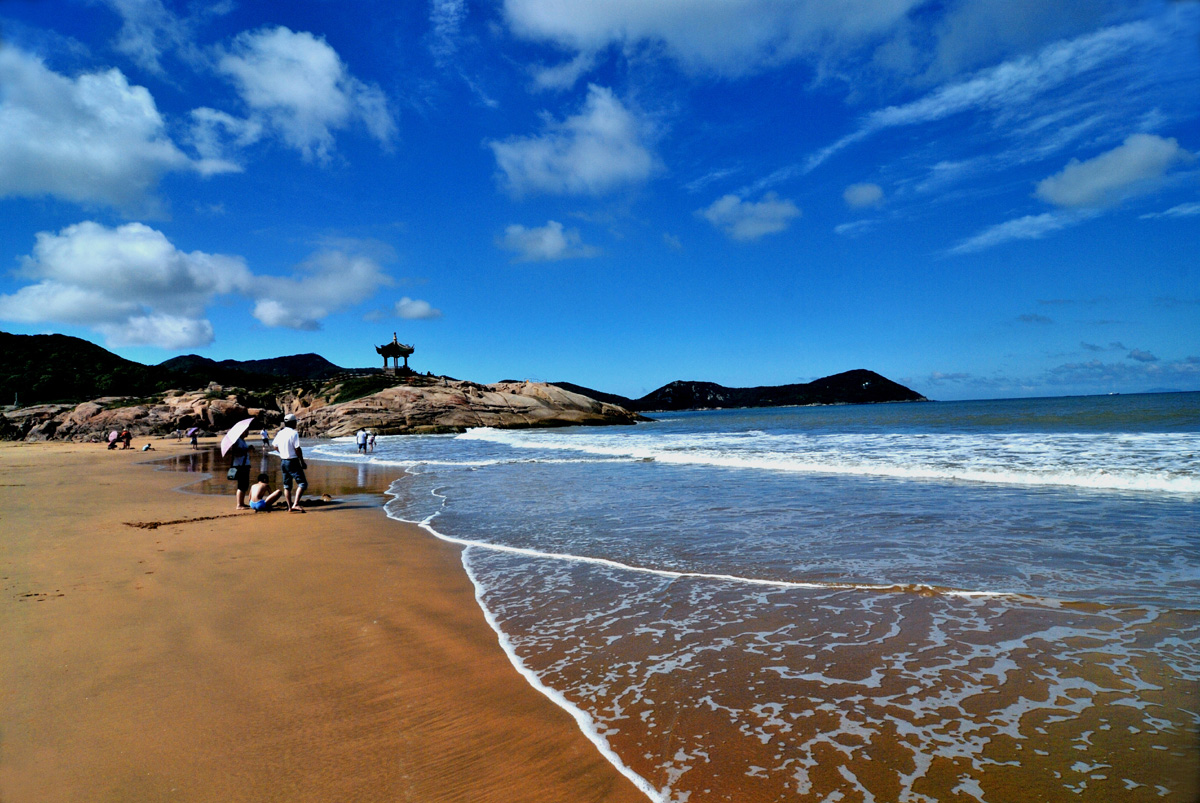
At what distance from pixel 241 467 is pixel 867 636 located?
1101 centimetres

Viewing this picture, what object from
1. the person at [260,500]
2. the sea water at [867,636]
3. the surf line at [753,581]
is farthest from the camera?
the person at [260,500]

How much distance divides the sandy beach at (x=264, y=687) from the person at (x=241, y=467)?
11.8ft

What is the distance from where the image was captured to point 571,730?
3004 mm

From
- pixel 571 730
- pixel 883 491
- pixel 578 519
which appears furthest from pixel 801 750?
pixel 883 491

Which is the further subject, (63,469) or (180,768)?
(63,469)

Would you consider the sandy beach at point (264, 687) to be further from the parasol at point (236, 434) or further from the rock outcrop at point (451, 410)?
the rock outcrop at point (451, 410)

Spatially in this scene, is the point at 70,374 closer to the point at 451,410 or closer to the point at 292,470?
the point at 451,410

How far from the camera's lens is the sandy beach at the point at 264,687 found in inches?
100

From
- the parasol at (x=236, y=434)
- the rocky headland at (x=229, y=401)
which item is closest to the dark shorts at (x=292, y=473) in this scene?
the parasol at (x=236, y=434)

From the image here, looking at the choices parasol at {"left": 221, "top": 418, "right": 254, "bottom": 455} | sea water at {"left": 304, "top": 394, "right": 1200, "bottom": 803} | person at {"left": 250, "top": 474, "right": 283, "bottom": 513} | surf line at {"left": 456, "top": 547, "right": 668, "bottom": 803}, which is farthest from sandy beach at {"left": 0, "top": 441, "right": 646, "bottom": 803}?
parasol at {"left": 221, "top": 418, "right": 254, "bottom": 455}

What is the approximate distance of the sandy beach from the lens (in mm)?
2551

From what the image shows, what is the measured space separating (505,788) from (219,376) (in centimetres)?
9918

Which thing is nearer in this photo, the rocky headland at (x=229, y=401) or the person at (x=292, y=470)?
the person at (x=292, y=470)

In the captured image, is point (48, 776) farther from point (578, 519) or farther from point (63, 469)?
point (63, 469)
